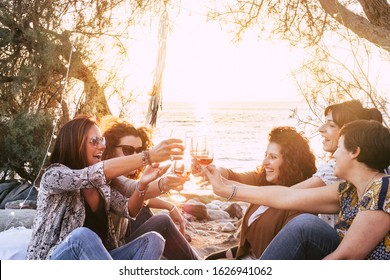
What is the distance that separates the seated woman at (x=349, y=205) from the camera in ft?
6.48

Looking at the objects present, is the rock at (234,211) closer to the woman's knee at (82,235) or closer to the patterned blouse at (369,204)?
the patterned blouse at (369,204)

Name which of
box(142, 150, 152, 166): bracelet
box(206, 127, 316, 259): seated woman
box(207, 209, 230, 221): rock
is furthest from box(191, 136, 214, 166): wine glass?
box(207, 209, 230, 221): rock

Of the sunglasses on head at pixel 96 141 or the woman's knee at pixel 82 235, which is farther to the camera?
the sunglasses on head at pixel 96 141

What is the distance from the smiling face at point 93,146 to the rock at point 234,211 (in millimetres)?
4182

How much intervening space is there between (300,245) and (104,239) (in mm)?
1038

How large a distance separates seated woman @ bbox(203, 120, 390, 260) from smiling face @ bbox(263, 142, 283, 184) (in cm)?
45

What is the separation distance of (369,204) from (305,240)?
38 centimetres

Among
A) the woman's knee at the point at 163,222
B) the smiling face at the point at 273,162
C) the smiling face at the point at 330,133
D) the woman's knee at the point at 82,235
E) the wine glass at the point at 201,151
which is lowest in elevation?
the woman's knee at the point at 163,222

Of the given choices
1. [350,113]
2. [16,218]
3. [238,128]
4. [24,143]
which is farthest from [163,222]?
[238,128]

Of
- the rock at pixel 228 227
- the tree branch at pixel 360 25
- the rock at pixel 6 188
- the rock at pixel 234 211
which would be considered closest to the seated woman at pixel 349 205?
the tree branch at pixel 360 25

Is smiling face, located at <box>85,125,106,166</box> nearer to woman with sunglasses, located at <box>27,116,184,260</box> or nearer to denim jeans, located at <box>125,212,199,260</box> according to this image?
woman with sunglasses, located at <box>27,116,184,260</box>

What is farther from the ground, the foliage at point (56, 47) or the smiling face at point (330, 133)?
the foliage at point (56, 47)

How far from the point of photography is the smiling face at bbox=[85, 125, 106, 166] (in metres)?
2.51
